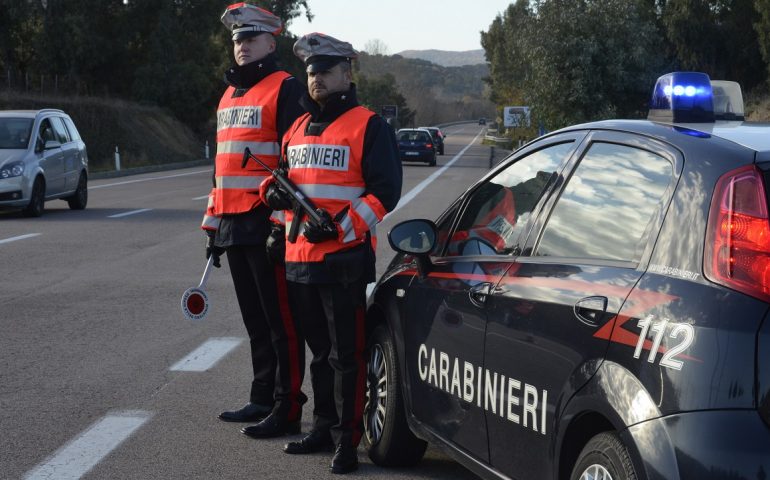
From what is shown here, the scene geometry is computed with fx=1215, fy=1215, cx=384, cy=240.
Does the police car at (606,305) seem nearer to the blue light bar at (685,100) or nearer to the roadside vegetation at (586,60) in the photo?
the blue light bar at (685,100)

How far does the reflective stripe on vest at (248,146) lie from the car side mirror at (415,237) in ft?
4.29

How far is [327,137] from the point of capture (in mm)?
5289

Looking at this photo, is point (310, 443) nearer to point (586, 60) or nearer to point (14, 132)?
point (14, 132)

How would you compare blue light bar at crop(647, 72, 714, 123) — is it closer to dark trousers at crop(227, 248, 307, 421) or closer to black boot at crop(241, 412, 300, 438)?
dark trousers at crop(227, 248, 307, 421)

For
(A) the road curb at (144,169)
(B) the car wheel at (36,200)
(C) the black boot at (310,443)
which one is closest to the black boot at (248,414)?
(C) the black boot at (310,443)

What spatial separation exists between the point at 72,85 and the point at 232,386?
Answer: 5149 centimetres

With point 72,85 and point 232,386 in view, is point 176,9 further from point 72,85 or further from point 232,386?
point 232,386

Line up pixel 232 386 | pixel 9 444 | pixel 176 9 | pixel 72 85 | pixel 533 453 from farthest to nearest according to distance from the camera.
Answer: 1. pixel 176 9
2. pixel 72 85
3. pixel 232 386
4. pixel 9 444
5. pixel 533 453

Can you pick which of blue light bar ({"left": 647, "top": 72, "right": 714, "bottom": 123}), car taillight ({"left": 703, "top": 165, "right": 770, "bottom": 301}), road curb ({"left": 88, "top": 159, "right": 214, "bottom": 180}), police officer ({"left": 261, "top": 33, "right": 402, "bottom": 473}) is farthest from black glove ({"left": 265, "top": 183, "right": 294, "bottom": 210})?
road curb ({"left": 88, "top": 159, "right": 214, "bottom": 180})

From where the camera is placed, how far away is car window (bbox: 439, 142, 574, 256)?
4242mm

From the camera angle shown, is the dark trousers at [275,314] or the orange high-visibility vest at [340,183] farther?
the dark trousers at [275,314]

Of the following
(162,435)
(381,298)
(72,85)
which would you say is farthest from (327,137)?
(72,85)

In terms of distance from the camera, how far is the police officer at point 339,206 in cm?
523

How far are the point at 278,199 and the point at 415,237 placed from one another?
88 centimetres
